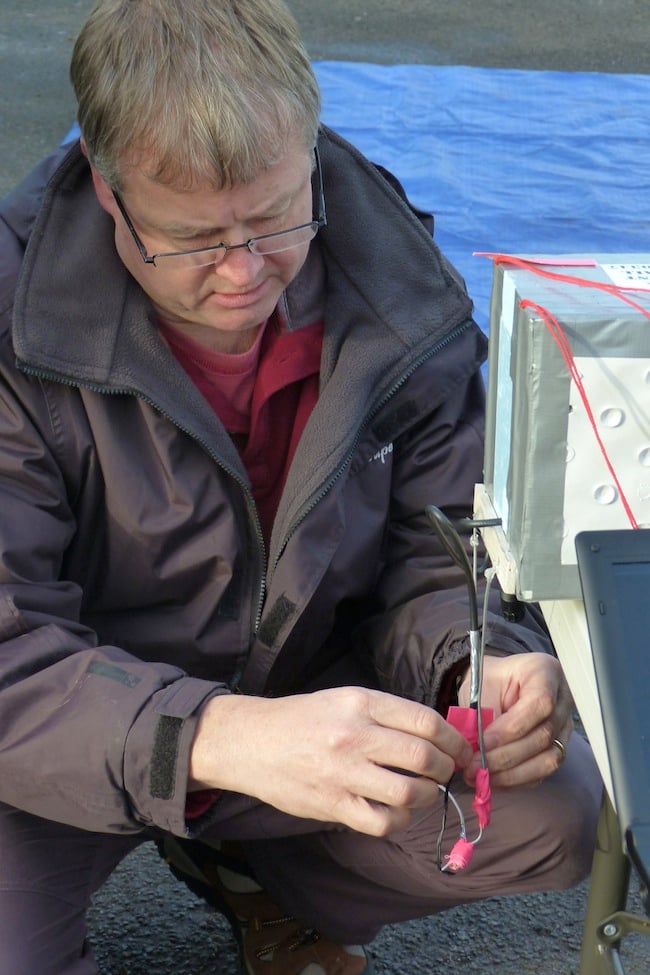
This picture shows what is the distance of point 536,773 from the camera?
49.8 inches

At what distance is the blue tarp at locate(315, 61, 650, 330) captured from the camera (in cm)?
316

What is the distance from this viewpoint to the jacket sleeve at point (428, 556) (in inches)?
57.4

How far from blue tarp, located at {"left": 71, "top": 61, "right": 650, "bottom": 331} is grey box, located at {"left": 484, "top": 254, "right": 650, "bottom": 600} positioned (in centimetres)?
185

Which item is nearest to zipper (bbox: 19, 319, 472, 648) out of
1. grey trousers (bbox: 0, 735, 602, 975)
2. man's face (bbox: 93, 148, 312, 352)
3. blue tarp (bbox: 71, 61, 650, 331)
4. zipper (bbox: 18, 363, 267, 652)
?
zipper (bbox: 18, 363, 267, 652)

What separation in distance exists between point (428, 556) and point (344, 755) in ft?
1.65

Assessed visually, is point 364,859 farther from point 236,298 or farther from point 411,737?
point 236,298

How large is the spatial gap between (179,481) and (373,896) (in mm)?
563

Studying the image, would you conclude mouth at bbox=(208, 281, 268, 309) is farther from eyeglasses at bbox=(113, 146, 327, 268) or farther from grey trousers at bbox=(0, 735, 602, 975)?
grey trousers at bbox=(0, 735, 602, 975)

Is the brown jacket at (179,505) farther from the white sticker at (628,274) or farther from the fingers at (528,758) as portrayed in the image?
the white sticker at (628,274)

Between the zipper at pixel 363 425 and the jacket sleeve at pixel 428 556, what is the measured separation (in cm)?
4

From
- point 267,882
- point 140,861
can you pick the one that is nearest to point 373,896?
point 267,882

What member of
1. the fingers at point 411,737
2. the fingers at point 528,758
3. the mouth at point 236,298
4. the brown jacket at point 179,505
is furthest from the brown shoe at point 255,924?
the mouth at point 236,298

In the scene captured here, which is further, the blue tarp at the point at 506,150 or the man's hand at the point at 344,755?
the blue tarp at the point at 506,150

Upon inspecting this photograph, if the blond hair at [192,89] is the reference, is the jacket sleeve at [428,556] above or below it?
below
